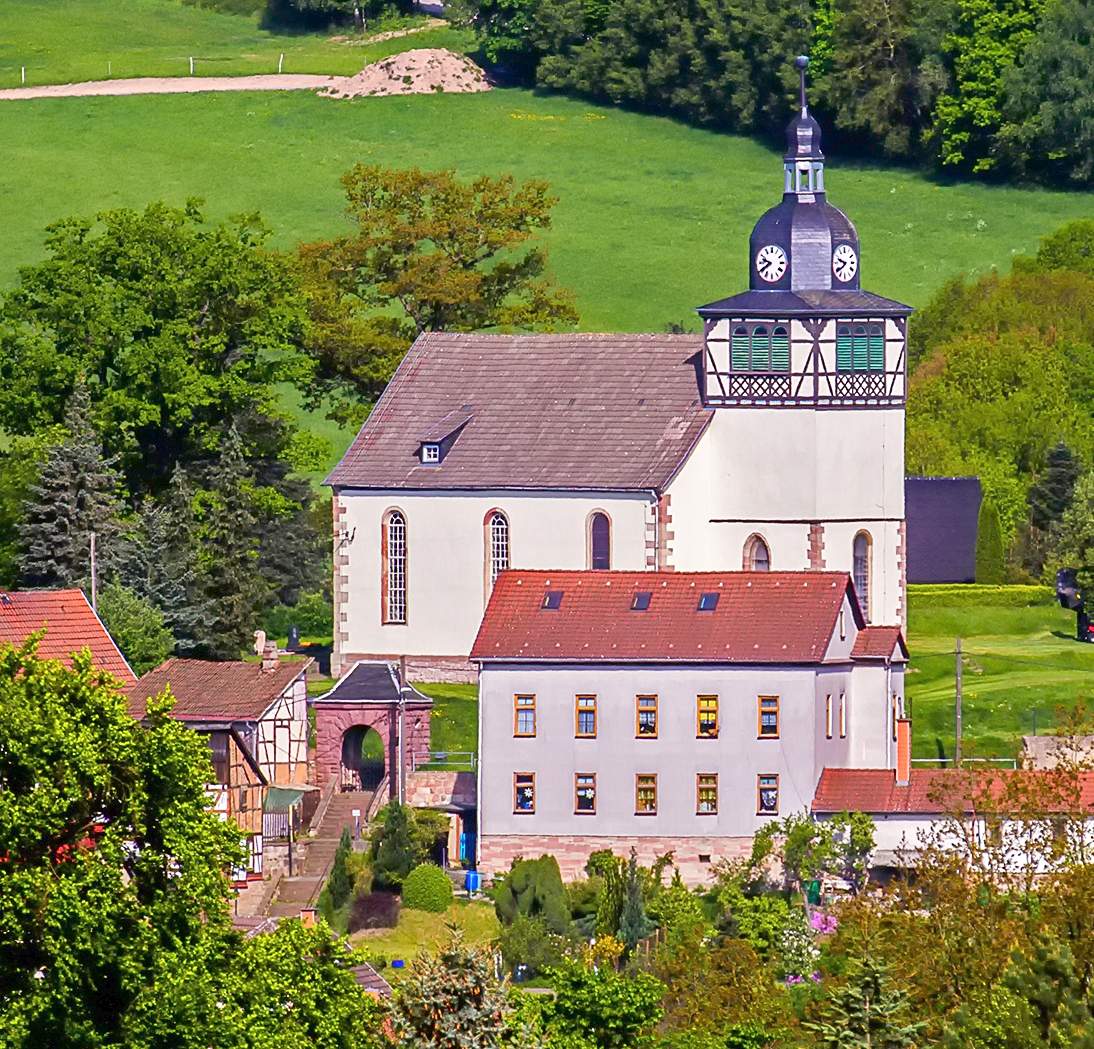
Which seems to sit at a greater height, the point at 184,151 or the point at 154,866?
the point at 154,866

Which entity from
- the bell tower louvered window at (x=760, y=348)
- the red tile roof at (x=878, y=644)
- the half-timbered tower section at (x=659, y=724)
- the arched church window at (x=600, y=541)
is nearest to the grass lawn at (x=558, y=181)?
the bell tower louvered window at (x=760, y=348)

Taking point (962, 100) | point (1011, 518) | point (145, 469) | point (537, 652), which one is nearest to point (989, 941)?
point (537, 652)

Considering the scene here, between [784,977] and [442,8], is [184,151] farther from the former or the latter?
[784,977]

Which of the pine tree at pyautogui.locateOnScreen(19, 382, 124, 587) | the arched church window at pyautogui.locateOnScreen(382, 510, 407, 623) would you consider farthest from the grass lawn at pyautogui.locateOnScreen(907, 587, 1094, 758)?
the pine tree at pyautogui.locateOnScreen(19, 382, 124, 587)

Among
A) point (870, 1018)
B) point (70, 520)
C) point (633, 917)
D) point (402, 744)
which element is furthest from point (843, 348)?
point (870, 1018)

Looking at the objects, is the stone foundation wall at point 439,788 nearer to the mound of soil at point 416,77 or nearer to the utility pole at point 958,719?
the utility pole at point 958,719

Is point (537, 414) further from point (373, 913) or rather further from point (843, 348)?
point (373, 913)

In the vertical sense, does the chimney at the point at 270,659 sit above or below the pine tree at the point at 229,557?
above
